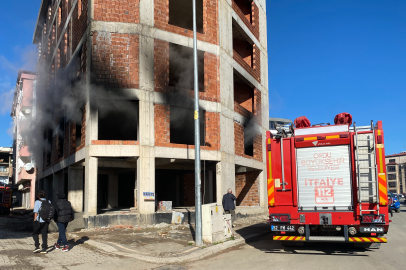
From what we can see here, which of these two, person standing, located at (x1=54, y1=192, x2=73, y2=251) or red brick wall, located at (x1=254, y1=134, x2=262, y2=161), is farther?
red brick wall, located at (x1=254, y1=134, x2=262, y2=161)

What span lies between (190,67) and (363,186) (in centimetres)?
1284

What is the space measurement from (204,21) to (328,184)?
41.3 feet

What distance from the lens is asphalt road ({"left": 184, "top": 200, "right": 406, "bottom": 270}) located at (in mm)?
6758

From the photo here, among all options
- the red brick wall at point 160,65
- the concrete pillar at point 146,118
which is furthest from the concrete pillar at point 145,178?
the red brick wall at point 160,65

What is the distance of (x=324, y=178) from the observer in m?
7.84

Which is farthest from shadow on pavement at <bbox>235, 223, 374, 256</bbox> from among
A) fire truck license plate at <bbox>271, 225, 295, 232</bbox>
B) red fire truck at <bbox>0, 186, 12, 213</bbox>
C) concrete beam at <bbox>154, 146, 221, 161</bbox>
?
red fire truck at <bbox>0, 186, 12, 213</bbox>

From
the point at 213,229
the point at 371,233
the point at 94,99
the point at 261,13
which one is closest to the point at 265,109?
the point at 261,13

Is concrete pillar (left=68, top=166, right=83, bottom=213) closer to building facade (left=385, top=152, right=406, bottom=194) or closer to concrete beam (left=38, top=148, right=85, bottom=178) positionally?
concrete beam (left=38, top=148, right=85, bottom=178)

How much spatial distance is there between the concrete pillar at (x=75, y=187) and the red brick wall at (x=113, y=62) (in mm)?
5761

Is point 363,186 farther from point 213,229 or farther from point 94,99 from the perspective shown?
point 94,99

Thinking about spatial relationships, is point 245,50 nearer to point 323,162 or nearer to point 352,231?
point 323,162

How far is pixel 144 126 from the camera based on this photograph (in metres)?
14.9

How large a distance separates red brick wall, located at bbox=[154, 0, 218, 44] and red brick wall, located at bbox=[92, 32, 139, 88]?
2.04 metres

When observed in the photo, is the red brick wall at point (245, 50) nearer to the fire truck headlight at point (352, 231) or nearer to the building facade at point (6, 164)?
the fire truck headlight at point (352, 231)
